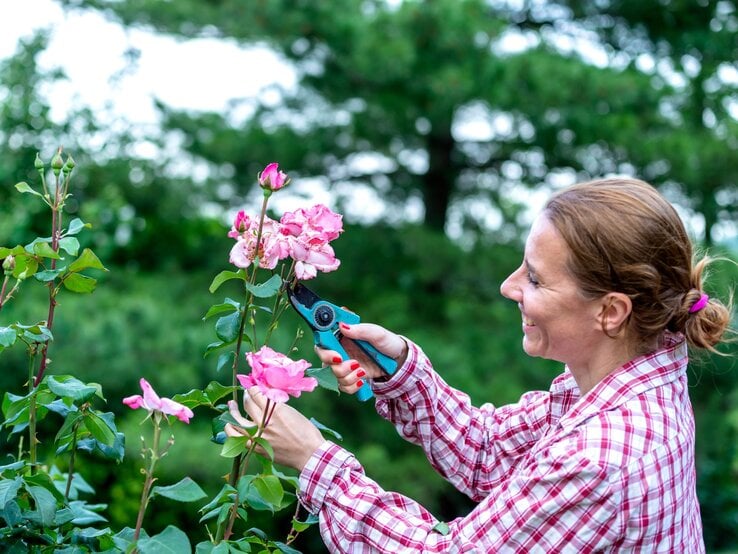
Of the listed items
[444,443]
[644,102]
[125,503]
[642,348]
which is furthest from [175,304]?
[642,348]

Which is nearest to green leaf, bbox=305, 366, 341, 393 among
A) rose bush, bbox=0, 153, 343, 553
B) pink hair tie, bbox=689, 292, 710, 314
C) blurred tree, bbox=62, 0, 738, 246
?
rose bush, bbox=0, 153, 343, 553

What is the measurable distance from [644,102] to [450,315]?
5.42 feet

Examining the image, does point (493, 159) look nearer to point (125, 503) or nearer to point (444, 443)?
point (125, 503)

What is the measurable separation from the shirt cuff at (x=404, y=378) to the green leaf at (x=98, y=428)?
0.45 meters

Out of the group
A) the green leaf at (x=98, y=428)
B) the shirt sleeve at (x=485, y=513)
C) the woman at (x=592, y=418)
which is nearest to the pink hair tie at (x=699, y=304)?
the woman at (x=592, y=418)

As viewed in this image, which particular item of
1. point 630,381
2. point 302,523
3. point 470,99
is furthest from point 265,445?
point 470,99

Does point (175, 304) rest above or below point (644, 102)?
below

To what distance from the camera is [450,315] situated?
5.11m

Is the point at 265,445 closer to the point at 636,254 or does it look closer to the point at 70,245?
the point at 70,245

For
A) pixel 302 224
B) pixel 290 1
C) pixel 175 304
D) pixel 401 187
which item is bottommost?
pixel 175 304

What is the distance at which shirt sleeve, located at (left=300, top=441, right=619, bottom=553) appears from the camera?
1079 millimetres

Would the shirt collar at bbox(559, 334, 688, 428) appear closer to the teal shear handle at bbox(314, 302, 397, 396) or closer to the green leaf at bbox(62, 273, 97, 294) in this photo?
the teal shear handle at bbox(314, 302, 397, 396)

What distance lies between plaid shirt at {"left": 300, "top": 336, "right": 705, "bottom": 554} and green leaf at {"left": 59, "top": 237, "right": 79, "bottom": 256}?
398mm

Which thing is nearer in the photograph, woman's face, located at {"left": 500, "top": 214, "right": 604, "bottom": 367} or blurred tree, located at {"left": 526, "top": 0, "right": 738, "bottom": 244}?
woman's face, located at {"left": 500, "top": 214, "right": 604, "bottom": 367}
